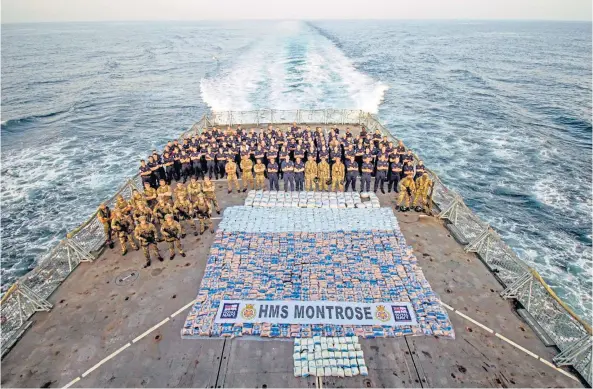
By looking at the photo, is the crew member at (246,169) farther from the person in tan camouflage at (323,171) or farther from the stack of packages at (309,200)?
the person in tan camouflage at (323,171)

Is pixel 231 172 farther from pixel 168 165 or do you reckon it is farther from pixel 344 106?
pixel 344 106

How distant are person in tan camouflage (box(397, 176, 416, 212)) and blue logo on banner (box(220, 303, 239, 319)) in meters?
9.33

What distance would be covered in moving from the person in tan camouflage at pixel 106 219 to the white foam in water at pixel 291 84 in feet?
95.0

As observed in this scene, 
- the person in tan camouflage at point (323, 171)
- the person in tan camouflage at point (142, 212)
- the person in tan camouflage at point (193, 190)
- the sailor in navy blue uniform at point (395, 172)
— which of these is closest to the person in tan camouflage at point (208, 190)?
the person in tan camouflage at point (193, 190)

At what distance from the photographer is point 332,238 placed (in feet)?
44.7

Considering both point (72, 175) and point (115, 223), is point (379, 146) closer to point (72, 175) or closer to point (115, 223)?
point (115, 223)

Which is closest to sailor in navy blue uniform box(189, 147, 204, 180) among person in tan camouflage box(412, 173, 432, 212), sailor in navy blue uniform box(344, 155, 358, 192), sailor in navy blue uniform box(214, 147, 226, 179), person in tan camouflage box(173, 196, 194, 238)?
sailor in navy blue uniform box(214, 147, 226, 179)

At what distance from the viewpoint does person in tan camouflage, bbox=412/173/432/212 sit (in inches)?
617

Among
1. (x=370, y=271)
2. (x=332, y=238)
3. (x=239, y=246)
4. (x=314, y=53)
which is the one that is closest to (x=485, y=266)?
(x=370, y=271)

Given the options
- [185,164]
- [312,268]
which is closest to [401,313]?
[312,268]

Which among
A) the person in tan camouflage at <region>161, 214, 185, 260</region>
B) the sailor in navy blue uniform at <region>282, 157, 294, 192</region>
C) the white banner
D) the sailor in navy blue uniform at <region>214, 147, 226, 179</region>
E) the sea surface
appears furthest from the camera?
the sea surface

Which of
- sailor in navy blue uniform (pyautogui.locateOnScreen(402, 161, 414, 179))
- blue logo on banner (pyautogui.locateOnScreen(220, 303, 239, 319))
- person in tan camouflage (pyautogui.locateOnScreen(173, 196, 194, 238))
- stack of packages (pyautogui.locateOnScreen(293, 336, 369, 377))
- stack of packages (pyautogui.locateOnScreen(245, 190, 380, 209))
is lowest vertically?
stack of packages (pyautogui.locateOnScreen(293, 336, 369, 377))

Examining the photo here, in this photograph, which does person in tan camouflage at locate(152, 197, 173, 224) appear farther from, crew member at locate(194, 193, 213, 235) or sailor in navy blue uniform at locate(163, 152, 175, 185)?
sailor in navy blue uniform at locate(163, 152, 175, 185)

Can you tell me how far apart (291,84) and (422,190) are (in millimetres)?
39515
